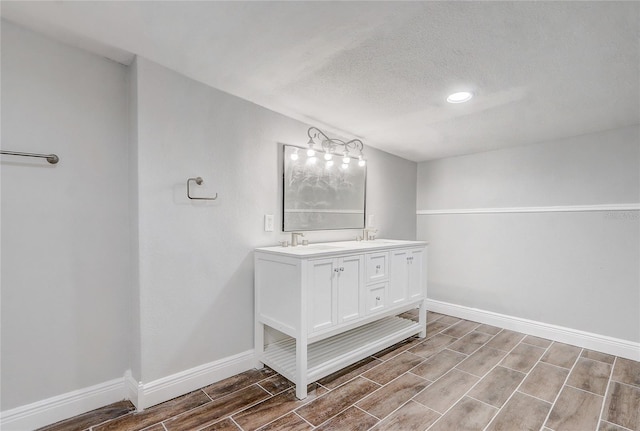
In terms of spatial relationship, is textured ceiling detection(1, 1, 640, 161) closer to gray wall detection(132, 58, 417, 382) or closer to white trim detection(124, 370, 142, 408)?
gray wall detection(132, 58, 417, 382)

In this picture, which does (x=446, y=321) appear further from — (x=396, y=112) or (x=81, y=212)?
(x=81, y=212)

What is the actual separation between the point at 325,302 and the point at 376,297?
22.5 inches

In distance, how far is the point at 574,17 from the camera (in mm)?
1404

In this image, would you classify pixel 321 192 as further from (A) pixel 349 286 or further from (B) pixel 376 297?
(B) pixel 376 297

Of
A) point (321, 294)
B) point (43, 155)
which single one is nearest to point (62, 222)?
point (43, 155)

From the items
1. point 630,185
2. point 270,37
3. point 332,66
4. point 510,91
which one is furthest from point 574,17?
point 630,185

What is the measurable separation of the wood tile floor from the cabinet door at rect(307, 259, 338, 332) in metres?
0.45

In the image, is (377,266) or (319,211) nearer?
(377,266)

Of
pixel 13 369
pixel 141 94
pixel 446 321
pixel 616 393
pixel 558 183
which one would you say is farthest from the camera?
pixel 446 321

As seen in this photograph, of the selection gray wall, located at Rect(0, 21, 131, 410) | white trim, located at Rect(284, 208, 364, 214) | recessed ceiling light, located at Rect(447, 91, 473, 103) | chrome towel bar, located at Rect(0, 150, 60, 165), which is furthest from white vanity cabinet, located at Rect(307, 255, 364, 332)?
chrome towel bar, located at Rect(0, 150, 60, 165)

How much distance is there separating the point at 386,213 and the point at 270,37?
242 centimetres

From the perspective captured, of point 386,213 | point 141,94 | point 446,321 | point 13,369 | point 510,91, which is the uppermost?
point 510,91

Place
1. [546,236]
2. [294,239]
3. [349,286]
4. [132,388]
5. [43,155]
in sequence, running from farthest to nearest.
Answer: [546,236] → [294,239] → [349,286] → [132,388] → [43,155]

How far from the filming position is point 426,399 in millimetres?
1947
